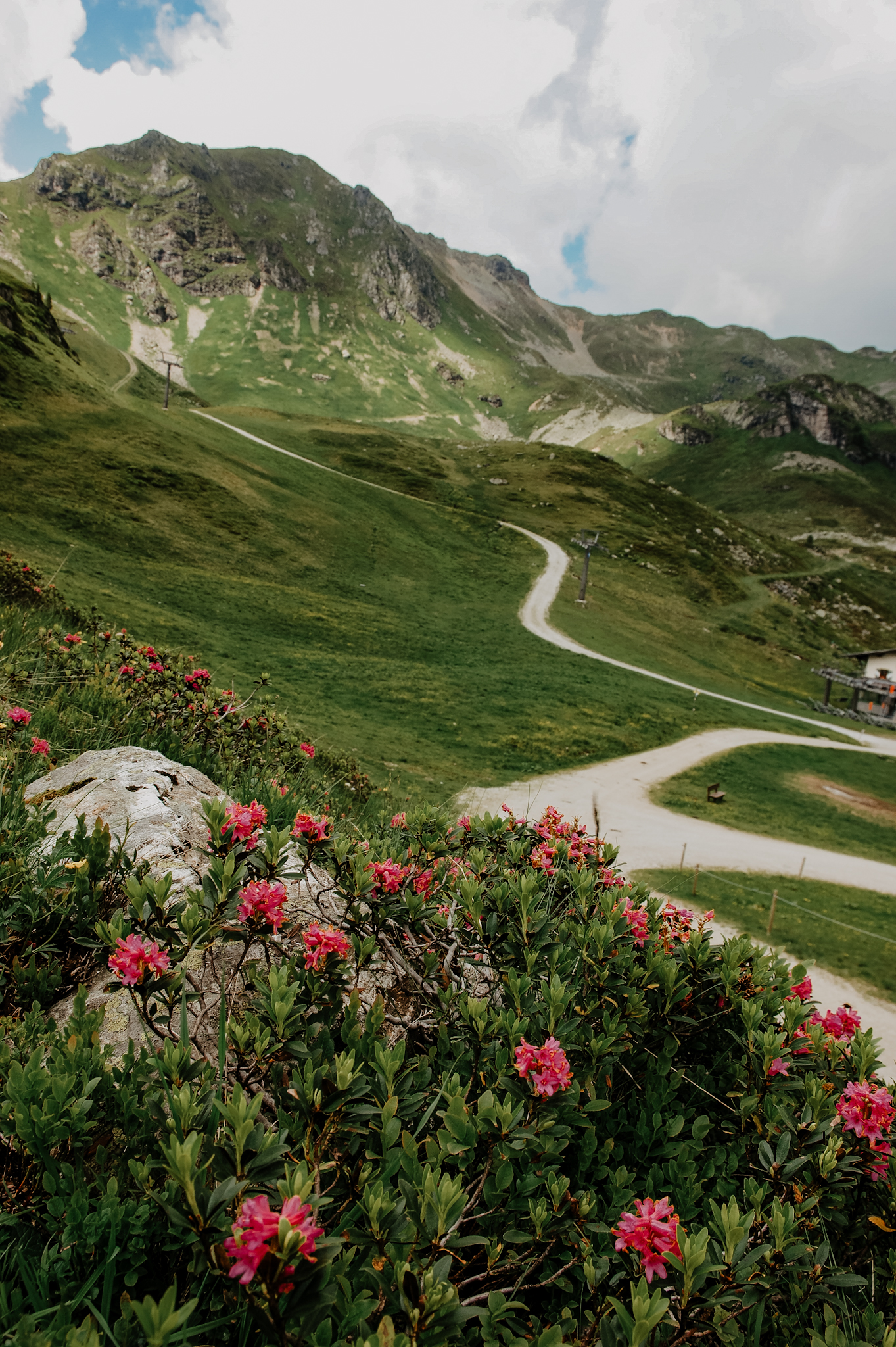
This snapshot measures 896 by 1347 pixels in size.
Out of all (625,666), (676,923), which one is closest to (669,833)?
(676,923)

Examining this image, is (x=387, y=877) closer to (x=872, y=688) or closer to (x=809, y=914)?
(x=809, y=914)

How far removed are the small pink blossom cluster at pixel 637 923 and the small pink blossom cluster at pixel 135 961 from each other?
8.42 ft

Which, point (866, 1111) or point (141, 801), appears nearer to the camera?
point (866, 1111)

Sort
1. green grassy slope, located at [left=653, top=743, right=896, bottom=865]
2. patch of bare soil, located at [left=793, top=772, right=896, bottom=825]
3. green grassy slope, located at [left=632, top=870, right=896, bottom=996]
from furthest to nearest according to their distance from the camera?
patch of bare soil, located at [left=793, top=772, right=896, bottom=825]
green grassy slope, located at [left=653, top=743, right=896, bottom=865]
green grassy slope, located at [left=632, top=870, right=896, bottom=996]

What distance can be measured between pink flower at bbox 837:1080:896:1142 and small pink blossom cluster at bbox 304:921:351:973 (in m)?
2.46

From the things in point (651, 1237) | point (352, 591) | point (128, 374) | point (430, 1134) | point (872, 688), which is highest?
point (128, 374)

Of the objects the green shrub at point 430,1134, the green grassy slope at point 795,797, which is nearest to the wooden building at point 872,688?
the green grassy slope at point 795,797

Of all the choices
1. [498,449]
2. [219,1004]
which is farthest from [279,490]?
[498,449]

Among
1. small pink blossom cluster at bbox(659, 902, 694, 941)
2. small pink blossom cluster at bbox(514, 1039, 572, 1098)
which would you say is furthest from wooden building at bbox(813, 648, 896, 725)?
small pink blossom cluster at bbox(514, 1039, 572, 1098)

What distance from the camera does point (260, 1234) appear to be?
1.37 metres

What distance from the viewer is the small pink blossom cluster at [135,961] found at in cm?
Result: 221

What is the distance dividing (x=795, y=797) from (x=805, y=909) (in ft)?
40.4

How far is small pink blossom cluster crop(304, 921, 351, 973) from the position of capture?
263cm

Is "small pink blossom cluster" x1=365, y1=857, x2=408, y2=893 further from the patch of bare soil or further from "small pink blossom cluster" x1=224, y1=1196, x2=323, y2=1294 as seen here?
the patch of bare soil
